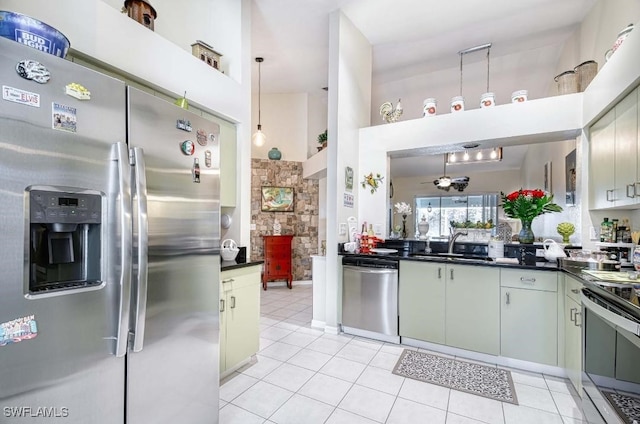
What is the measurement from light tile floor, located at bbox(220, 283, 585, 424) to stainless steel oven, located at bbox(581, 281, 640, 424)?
0.52 metres

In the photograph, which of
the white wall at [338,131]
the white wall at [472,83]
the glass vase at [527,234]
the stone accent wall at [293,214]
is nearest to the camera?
the glass vase at [527,234]

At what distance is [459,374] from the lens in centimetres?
248

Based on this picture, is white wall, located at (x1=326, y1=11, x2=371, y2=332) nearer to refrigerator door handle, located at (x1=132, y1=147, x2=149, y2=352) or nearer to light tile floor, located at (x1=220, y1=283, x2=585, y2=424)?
light tile floor, located at (x1=220, y1=283, x2=585, y2=424)

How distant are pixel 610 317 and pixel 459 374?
1.42m

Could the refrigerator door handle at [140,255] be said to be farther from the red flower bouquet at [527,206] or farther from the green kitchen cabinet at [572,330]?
the red flower bouquet at [527,206]

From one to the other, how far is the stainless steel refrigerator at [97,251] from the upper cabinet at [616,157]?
2.80m

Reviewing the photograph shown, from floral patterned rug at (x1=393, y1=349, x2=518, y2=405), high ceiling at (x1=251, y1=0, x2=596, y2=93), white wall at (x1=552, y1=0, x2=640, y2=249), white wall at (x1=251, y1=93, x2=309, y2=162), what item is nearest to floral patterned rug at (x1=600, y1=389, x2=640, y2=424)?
→ floral patterned rug at (x1=393, y1=349, x2=518, y2=405)

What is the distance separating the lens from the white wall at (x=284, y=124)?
6.19 m

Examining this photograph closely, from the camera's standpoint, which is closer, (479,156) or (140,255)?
(140,255)

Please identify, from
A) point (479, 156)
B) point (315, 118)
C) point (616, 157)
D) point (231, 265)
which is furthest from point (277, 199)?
point (616, 157)

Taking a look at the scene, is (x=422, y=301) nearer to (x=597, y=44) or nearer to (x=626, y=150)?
(x=626, y=150)

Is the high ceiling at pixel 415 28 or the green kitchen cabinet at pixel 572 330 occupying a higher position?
the high ceiling at pixel 415 28

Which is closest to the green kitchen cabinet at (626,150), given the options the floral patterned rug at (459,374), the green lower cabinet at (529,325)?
the green lower cabinet at (529,325)

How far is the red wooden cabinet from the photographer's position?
5.71 m
